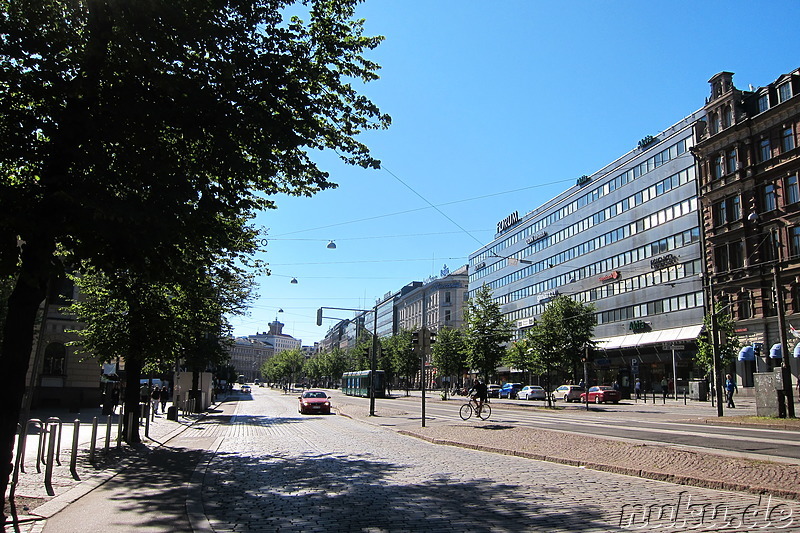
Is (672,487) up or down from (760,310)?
down

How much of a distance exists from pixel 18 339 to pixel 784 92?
47789 mm

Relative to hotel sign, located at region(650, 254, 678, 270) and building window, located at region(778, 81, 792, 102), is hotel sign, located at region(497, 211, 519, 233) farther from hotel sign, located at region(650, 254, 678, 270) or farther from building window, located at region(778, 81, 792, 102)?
building window, located at region(778, 81, 792, 102)

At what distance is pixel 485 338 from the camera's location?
45906 mm

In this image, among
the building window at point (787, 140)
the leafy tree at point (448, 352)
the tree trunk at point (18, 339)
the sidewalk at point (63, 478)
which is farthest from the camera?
the leafy tree at point (448, 352)

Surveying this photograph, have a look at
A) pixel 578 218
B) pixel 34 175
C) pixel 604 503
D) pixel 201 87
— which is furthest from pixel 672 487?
pixel 578 218

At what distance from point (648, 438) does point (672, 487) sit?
857cm

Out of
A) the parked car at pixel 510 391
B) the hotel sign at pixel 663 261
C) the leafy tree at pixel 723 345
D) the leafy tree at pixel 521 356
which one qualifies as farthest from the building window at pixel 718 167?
the parked car at pixel 510 391

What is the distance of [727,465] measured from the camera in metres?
10.1

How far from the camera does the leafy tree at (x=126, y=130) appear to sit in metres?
7.09

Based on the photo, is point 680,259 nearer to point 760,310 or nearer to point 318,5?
point 760,310

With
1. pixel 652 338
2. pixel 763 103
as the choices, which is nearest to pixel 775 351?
pixel 652 338

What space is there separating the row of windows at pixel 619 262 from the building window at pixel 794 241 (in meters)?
10.5

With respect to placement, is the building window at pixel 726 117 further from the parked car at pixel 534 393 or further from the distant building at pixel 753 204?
the parked car at pixel 534 393

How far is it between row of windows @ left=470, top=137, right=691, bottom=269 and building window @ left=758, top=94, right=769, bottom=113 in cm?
878
